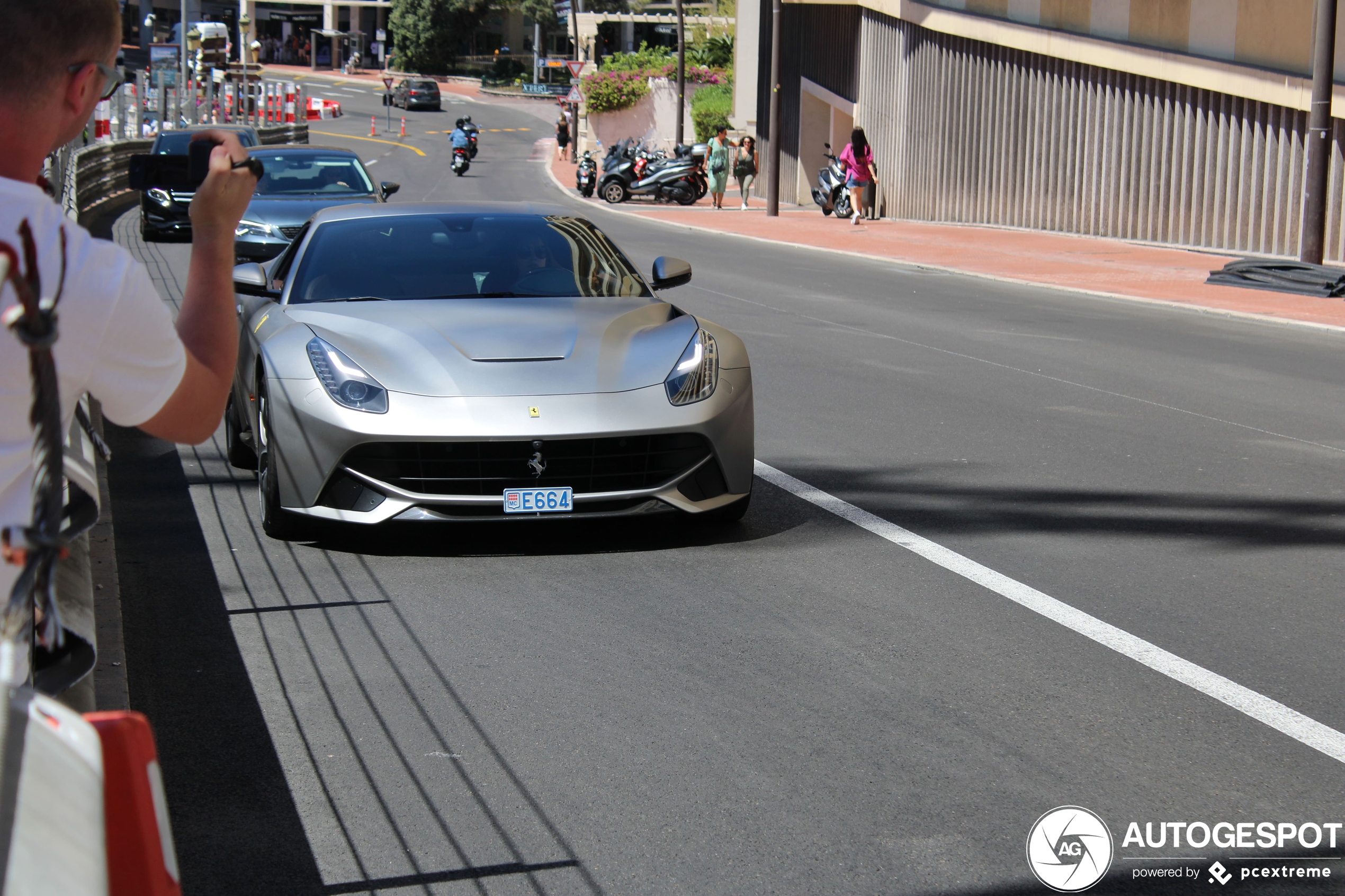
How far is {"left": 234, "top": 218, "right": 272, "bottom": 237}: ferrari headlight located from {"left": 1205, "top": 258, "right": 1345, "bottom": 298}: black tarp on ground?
39.0 ft

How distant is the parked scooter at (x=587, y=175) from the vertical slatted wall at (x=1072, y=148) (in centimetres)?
794

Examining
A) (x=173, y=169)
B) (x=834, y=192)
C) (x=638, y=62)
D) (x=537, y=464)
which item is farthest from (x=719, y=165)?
(x=173, y=169)

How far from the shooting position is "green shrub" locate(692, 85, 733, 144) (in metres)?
58.0

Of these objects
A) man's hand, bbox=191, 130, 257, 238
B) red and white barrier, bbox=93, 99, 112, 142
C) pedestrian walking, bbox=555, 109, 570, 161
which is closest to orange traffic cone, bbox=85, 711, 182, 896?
man's hand, bbox=191, 130, 257, 238

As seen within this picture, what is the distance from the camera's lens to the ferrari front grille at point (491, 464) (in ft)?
20.2

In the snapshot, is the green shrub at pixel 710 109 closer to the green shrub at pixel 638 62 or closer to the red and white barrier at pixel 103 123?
the green shrub at pixel 638 62

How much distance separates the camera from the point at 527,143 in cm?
7069

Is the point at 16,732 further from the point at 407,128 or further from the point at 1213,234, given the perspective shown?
the point at 407,128

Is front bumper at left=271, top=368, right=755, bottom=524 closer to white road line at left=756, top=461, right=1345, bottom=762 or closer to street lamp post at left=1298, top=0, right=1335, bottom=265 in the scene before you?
white road line at left=756, top=461, right=1345, bottom=762

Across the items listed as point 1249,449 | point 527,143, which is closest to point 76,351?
point 1249,449

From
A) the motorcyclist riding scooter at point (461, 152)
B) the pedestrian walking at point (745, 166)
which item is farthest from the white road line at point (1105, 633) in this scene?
the motorcyclist riding scooter at point (461, 152)

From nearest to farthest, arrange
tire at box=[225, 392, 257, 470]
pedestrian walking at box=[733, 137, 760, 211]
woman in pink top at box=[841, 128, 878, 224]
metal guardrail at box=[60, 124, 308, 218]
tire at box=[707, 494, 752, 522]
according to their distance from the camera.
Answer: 1. tire at box=[707, 494, 752, 522]
2. tire at box=[225, 392, 257, 470]
3. metal guardrail at box=[60, 124, 308, 218]
4. woman in pink top at box=[841, 128, 878, 224]
5. pedestrian walking at box=[733, 137, 760, 211]

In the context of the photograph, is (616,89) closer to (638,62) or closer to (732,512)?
(638,62)

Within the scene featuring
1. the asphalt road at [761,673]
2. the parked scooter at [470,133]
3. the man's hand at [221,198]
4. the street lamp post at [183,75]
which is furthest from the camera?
the parked scooter at [470,133]
